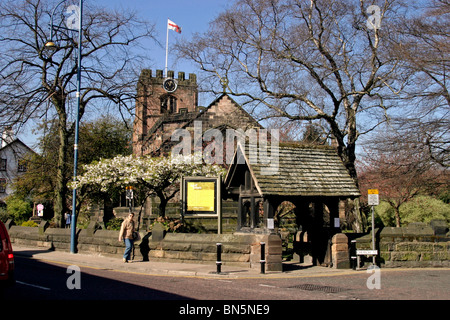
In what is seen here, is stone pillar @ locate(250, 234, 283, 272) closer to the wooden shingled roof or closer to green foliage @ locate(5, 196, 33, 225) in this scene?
the wooden shingled roof

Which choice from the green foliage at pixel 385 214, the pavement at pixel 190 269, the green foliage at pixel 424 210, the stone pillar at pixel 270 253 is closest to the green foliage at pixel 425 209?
the green foliage at pixel 424 210

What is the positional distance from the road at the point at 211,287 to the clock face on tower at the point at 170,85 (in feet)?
175

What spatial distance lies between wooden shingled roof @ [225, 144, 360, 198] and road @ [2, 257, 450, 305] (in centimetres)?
273

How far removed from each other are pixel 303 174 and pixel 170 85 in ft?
173

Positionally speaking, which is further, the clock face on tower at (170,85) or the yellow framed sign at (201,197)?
the clock face on tower at (170,85)

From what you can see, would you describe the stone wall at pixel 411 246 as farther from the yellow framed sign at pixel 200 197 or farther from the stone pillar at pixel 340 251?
the yellow framed sign at pixel 200 197

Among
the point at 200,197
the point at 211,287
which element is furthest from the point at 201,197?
the point at 211,287

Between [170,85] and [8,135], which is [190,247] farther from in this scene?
[170,85]

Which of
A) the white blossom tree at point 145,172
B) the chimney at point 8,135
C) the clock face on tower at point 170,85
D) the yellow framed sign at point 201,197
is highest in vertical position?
the clock face on tower at point 170,85

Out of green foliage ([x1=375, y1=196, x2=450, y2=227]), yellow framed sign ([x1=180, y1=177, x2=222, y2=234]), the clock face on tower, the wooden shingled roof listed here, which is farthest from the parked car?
the clock face on tower

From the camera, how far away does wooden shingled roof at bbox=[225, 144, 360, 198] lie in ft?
48.8

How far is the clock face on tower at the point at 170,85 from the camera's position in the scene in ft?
217

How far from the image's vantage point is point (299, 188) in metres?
15.1
